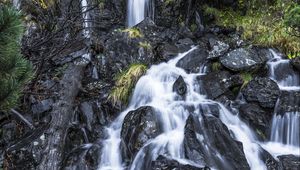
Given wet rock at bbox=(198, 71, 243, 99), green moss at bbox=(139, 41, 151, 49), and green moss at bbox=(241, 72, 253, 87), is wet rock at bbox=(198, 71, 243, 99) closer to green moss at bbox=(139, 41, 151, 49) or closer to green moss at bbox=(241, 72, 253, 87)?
green moss at bbox=(241, 72, 253, 87)

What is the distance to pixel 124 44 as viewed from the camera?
458 inches

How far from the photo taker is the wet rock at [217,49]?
1043 centimetres

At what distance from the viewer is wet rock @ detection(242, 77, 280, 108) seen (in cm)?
845

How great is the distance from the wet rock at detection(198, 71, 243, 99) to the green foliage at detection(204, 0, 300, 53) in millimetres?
2205

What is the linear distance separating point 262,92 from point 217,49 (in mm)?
2504

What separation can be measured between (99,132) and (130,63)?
3.36 meters

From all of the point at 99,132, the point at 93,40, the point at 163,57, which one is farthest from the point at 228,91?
the point at 93,40

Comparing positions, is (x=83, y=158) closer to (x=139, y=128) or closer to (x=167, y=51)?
(x=139, y=128)

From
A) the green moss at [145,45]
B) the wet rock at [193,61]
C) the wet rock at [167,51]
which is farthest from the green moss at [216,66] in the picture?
the green moss at [145,45]

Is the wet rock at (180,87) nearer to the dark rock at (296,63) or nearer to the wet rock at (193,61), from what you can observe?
the wet rock at (193,61)

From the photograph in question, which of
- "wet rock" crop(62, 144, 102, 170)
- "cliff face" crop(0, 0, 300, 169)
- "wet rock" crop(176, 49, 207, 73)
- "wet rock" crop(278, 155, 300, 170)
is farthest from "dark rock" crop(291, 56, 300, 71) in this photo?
"wet rock" crop(62, 144, 102, 170)

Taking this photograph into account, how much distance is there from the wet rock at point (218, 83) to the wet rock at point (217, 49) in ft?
2.33

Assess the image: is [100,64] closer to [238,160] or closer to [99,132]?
[99,132]

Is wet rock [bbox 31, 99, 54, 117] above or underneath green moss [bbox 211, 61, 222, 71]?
underneath
